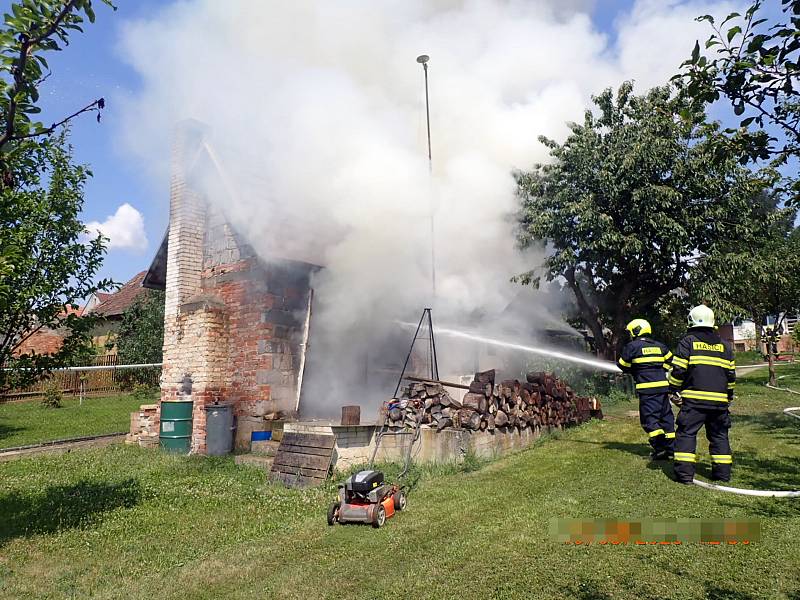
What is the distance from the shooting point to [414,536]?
180 inches

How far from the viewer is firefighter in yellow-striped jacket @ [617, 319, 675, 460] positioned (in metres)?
6.21

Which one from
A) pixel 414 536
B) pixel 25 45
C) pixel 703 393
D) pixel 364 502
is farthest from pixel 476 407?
pixel 25 45

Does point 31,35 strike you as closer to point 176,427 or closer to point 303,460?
point 303,460

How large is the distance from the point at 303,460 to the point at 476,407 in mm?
2411

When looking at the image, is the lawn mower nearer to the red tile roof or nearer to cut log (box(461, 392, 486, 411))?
cut log (box(461, 392, 486, 411))

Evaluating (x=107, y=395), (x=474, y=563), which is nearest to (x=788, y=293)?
(x=474, y=563)

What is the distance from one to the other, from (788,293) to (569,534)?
709 inches

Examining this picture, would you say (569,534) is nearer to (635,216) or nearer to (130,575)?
(130,575)

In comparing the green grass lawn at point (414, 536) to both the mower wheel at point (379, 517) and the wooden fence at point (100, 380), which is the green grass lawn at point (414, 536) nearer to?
the mower wheel at point (379, 517)

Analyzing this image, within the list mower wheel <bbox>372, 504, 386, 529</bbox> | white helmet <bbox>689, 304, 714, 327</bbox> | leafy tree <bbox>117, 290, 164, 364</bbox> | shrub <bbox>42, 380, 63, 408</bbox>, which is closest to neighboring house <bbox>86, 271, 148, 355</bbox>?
leafy tree <bbox>117, 290, 164, 364</bbox>

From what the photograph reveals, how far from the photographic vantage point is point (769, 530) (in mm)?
3898

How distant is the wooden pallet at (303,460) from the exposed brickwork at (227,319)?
183cm

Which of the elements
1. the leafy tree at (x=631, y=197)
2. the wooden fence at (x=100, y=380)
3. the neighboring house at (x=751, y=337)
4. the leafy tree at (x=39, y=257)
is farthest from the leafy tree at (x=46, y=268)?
the neighboring house at (x=751, y=337)

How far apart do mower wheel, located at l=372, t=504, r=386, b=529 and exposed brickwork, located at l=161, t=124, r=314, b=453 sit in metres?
4.43
